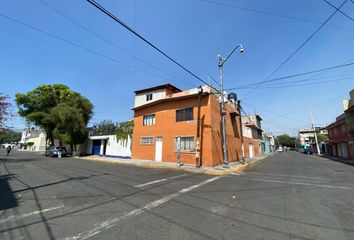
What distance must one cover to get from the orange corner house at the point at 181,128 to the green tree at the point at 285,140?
109452mm

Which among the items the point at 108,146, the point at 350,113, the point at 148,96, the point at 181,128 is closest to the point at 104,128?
the point at 108,146

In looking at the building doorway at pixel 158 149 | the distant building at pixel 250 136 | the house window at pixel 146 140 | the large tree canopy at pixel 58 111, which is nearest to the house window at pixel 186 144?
the building doorway at pixel 158 149

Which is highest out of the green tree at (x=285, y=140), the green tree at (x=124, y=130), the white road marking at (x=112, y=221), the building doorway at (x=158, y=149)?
the green tree at (x=285, y=140)

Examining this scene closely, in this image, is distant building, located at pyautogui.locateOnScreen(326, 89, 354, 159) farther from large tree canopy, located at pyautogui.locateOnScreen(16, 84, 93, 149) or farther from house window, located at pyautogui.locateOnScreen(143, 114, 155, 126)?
large tree canopy, located at pyautogui.locateOnScreen(16, 84, 93, 149)

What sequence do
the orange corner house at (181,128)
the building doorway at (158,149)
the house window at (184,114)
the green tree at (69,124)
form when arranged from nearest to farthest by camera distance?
the orange corner house at (181,128)
the house window at (184,114)
the building doorway at (158,149)
the green tree at (69,124)

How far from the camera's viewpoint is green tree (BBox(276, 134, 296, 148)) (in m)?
116

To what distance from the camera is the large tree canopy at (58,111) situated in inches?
1163

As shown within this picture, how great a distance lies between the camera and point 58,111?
95.1 ft

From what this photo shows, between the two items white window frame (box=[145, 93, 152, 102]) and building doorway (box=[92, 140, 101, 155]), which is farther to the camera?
building doorway (box=[92, 140, 101, 155])

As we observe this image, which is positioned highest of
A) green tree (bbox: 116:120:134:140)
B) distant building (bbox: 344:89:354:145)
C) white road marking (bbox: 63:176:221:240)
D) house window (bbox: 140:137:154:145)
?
distant building (bbox: 344:89:354:145)

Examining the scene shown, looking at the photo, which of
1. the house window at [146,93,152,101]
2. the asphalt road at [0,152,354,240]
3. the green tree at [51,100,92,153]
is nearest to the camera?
the asphalt road at [0,152,354,240]

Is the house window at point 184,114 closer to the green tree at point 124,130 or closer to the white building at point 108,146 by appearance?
the green tree at point 124,130

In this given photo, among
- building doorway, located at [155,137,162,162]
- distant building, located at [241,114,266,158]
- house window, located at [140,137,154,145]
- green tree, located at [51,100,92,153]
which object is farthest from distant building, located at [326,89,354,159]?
green tree, located at [51,100,92,153]

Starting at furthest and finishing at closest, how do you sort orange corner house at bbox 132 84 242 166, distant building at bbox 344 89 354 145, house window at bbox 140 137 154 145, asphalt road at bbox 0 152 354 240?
distant building at bbox 344 89 354 145 → house window at bbox 140 137 154 145 → orange corner house at bbox 132 84 242 166 → asphalt road at bbox 0 152 354 240
